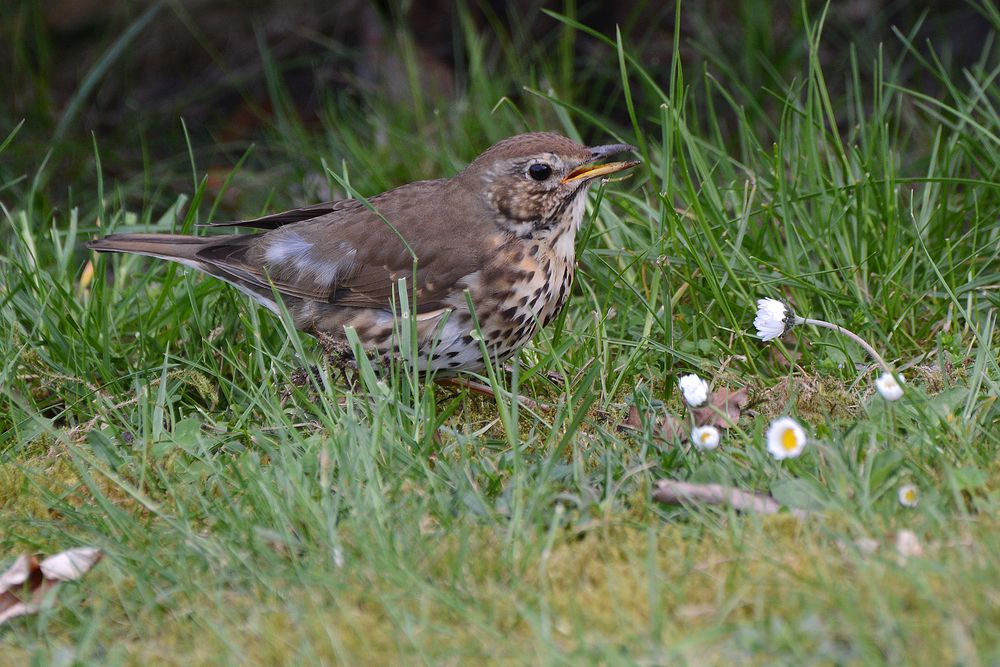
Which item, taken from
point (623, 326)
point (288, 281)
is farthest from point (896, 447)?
point (288, 281)

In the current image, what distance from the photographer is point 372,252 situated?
4.13 metres

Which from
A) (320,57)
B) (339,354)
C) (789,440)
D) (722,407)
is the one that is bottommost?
(320,57)

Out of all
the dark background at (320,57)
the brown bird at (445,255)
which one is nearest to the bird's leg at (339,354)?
the brown bird at (445,255)

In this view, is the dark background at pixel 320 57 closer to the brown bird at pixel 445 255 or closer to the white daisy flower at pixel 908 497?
the brown bird at pixel 445 255

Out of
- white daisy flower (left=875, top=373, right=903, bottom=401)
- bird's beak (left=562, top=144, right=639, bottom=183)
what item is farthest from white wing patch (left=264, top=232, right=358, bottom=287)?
white daisy flower (left=875, top=373, right=903, bottom=401)

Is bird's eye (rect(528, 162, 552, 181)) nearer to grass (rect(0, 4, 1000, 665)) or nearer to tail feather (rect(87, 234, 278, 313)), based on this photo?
grass (rect(0, 4, 1000, 665))

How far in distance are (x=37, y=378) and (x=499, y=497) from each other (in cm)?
197

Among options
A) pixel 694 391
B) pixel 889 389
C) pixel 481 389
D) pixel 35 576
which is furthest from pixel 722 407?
pixel 35 576

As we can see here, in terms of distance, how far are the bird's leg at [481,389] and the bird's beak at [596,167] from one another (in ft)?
2.44

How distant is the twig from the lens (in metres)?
2.74

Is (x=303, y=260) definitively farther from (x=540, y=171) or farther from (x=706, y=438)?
(x=706, y=438)

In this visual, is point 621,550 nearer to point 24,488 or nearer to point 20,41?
point 24,488

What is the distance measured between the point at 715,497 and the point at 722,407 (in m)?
0.78

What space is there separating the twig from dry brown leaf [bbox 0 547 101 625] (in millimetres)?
1339
